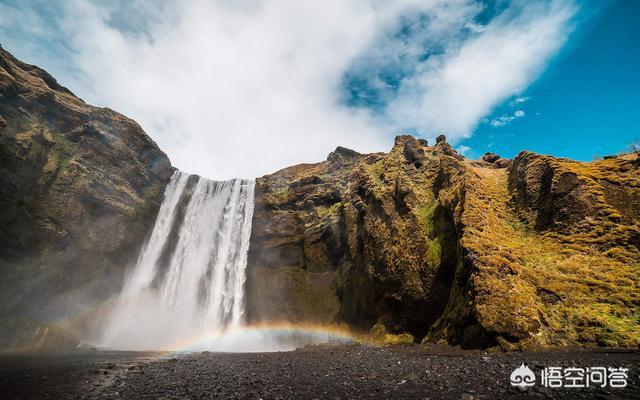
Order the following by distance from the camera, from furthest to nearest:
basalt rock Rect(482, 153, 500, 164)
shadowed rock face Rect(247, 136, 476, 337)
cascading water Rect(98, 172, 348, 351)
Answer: basalt rock Rect(482, 153, 500, 164) → cascading water Rect(98, 172, 348, 351) → shadowed rock face Rect(247, 136, 476, 337)

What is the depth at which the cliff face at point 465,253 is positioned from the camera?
15.9 metres

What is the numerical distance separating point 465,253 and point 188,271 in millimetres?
39916

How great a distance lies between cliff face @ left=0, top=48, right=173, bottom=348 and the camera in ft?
112

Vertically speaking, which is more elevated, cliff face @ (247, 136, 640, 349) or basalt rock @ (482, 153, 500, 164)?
basalt rock @ (482, 153, 500, 164)

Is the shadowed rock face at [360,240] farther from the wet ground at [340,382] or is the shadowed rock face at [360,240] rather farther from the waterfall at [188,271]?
the wet ground at [340,382]

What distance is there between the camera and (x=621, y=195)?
66.8 feet

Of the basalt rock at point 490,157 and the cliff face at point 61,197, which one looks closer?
the cliff face at point 61,197

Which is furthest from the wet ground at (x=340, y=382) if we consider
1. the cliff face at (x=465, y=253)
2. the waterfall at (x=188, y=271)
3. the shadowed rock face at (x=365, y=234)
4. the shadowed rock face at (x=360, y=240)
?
the waterfall at (x=188, y=271)

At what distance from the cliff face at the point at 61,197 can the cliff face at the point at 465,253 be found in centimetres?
1998

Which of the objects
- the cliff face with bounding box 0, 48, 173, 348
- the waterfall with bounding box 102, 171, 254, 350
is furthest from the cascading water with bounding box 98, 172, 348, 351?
the cliff face with bounding box 0, 48, 173, 348

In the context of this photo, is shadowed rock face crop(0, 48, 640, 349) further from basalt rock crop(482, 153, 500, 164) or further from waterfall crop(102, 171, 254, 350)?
waterfall crop(102, 171, 254, 350)

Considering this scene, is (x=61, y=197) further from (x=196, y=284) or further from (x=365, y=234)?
(x=365, y=234)

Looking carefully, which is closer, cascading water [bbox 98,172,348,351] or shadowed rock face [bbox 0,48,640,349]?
shadowed rock face [bbox 0,48,640,349]

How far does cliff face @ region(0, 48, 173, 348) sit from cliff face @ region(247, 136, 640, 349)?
20.0 metres
